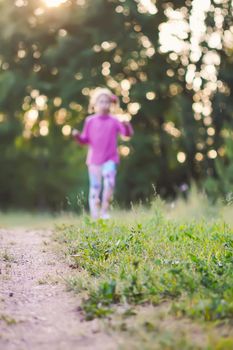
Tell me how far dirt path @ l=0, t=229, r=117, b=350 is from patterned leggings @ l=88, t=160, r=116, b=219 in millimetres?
3155

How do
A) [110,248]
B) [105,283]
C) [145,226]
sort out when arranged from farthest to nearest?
[145,226] < [110,248] < [105,283]

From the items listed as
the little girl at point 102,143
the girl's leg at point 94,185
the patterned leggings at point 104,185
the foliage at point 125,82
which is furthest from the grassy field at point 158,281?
the foliage at point 125,82

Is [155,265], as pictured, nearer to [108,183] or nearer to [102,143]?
[108,183]

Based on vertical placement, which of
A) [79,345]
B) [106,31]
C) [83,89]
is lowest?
[79,345]

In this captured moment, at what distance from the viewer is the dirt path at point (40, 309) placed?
4.00 meters

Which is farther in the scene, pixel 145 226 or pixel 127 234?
pixel 145 226

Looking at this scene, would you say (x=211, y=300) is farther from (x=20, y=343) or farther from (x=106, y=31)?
(x=106, y=31)

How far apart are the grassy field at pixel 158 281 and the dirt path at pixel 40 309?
0.14 meters

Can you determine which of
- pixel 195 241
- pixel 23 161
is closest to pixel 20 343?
pixel 195 241

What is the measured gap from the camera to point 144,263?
5.45 m

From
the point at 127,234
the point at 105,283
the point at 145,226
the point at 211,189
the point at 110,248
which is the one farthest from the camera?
the point at 211,189

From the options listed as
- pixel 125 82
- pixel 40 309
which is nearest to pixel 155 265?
pixel 40 309

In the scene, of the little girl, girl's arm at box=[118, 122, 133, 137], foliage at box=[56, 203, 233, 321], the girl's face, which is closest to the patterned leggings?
the little girl

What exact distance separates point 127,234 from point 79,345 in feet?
10.0
